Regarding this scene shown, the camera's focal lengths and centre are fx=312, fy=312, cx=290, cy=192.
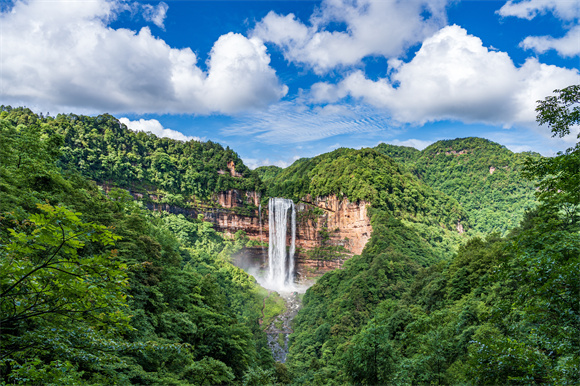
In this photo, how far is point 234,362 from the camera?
1517 cm

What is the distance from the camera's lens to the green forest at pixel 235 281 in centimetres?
407

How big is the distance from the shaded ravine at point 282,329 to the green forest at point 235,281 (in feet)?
6.53

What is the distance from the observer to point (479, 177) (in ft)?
298

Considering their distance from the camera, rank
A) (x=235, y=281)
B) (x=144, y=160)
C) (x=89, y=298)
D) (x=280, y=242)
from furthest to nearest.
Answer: (x=280, y=242) < (x=144, y=160) < (x=235, y=281) < (x=89, y=298)

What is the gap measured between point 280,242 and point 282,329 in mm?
23121

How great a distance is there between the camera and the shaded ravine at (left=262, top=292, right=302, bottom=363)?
36.6 meters

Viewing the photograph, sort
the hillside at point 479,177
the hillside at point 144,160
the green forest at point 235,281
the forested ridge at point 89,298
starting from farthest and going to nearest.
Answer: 1. the hillside at point 479,177
2. the hillside at point 144,160
3. the green forest at point 235,281
4. the forested ridge at point 89,298

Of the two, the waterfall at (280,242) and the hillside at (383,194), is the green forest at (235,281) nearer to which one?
the hillside at (383,194)

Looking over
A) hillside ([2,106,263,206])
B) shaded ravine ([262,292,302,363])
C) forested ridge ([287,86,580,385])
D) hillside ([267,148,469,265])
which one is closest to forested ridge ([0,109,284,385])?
shaded ravine ([262,292,302,363])

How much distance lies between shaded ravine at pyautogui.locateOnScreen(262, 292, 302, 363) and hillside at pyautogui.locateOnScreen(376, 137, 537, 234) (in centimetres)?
A: 4473

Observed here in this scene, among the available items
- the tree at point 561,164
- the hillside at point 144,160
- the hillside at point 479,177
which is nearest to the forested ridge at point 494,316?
the tree at point 561,164

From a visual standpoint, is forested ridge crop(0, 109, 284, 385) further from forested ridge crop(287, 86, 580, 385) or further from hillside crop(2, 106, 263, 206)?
hillside crop(2, 106, 263, 206)

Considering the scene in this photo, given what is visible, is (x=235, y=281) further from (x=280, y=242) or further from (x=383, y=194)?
(x=383, y=194)

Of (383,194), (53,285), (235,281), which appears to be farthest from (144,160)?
(53,285)
